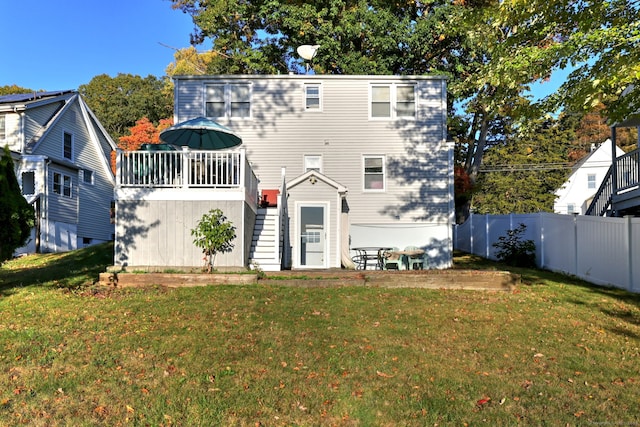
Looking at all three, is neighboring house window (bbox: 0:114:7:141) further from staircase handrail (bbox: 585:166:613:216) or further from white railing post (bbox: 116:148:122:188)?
staircase handrail (bbox: 585:166:613:216)

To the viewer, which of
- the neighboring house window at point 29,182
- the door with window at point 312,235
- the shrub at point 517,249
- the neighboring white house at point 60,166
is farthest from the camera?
the neighboring house window at point 29,182

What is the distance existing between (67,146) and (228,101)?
10.4m

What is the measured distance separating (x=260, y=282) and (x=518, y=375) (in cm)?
555

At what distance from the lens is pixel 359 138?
15.3 m

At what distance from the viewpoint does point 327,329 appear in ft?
19.9

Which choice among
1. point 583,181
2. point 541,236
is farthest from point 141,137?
point 583,181

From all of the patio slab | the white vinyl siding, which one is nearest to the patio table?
the white vinyl siding

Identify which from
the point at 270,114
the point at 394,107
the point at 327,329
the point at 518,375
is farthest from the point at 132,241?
the point at 394,107

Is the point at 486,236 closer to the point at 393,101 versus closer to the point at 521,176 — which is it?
the point at 393,101

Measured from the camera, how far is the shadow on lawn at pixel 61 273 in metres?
9.10

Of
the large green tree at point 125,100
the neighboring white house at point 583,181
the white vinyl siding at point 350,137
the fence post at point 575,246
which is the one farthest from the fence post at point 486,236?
the large green tree at point 125,100

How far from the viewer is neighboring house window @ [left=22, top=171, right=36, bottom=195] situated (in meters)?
18.7

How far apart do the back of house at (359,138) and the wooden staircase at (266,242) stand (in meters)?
2.71

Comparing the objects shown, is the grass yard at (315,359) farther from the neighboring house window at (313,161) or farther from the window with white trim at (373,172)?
the neighboring house window at (313,161)
